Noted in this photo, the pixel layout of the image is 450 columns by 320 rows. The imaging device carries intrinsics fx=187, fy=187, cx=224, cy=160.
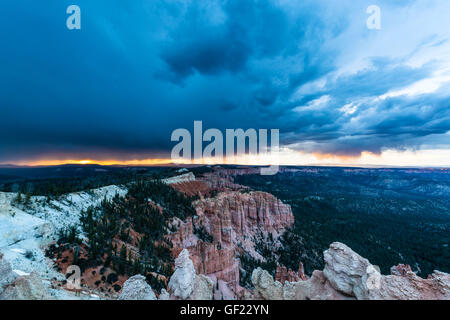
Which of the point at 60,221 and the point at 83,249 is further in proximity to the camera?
the point at 60,221

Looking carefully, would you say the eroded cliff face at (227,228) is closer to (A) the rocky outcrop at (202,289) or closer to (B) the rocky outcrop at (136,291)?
(A) the rocky outcrop at (202,289)

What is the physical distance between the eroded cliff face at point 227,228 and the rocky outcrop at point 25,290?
18.6 meters

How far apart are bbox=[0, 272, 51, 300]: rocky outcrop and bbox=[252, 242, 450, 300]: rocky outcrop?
7210 mm

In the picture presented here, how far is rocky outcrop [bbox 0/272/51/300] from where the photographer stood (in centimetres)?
537

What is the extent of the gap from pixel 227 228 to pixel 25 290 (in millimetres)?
33810

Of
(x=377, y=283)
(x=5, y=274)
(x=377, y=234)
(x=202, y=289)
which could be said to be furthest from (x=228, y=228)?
(x=377, y=234)

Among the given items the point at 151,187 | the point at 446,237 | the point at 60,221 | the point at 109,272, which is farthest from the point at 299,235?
the point at 446,237

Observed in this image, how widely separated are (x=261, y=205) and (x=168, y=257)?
32924 mm

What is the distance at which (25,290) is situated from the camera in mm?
5672

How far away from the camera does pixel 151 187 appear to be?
158ft

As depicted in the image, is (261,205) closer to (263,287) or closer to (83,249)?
(83,249)

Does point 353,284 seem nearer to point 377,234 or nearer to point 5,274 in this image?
point 5,274

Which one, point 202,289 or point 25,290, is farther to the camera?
point 202,289
